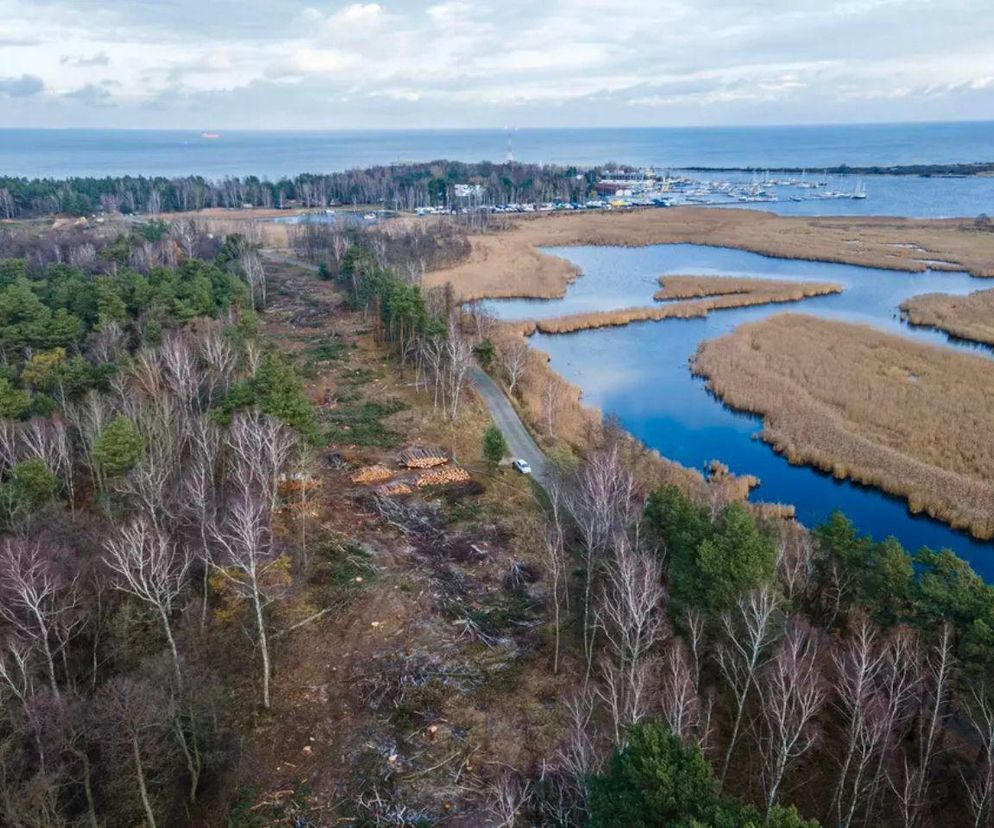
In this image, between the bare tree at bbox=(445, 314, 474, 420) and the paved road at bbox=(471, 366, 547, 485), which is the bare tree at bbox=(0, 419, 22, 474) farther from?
the paved road at bbox=(471, 366, 547, 485)

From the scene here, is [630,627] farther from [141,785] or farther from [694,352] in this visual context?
[694,352]

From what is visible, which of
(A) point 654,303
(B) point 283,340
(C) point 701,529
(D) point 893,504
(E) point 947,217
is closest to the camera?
(C) point 701,529

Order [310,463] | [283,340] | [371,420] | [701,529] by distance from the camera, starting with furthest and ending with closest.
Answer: [283,340], [371,420], [310,463], [701,529]

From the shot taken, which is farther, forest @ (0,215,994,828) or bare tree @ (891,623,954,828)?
forest @ (0,215,994,828)

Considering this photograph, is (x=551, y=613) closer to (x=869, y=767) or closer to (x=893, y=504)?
(x=869, y=767)

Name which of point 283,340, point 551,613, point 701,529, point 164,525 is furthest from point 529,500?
point 283,340

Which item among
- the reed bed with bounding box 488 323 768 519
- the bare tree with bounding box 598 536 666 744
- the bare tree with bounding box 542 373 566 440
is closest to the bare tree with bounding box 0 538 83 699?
the bare tree with bounding box 598 536 666 744

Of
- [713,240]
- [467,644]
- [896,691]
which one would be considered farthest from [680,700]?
[713,240]
